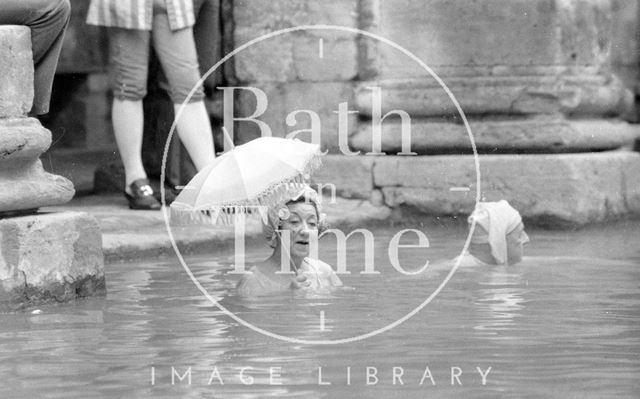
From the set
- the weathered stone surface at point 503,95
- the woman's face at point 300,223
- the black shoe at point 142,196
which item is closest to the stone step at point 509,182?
the weathered stone surface at point 503,95

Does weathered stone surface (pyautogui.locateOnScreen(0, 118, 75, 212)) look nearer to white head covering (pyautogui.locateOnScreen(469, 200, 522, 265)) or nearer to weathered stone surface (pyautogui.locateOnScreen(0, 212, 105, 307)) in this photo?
weathered stone surface (pyautogui.locateOnScreen(0, 212, 105, 307))

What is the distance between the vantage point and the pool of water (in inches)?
171

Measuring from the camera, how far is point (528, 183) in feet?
29.5

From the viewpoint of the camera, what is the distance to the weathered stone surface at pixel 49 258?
588 centimetres

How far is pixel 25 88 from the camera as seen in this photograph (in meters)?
6.00

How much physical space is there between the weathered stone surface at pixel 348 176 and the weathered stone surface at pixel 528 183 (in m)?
0.06

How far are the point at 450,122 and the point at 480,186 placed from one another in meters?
0.46

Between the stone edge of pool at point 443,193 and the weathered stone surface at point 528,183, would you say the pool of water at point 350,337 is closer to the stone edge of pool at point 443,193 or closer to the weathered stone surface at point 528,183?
the stone edge of pool at point 443,193

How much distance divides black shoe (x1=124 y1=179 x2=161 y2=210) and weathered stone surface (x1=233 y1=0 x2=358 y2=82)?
3.96 ft

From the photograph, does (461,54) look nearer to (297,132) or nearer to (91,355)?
(297,132)

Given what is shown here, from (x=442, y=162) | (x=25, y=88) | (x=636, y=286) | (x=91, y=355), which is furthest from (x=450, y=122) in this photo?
(x=91, y=355)

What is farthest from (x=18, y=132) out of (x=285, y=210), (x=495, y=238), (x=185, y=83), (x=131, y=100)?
(x=185, y=83)

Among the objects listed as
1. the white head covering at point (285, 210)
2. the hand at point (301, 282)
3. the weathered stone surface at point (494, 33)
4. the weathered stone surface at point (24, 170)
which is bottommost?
the hand at point (301, 282)

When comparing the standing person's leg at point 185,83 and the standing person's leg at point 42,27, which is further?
the standing person's leg at point 185,83
